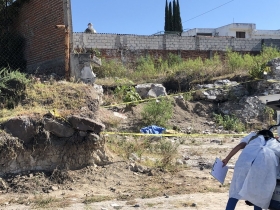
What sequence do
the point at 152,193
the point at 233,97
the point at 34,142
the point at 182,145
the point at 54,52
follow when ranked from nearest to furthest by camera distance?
the point at 152,193, the point at 34,142, the point at 182,145, the point at 54,52, the point at 233,97

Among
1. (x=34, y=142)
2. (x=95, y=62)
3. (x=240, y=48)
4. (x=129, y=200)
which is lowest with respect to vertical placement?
(x=129, y=200)

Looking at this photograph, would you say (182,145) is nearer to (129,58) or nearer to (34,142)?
(34,142)

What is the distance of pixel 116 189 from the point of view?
6258 millimetres

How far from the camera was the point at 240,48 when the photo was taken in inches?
945

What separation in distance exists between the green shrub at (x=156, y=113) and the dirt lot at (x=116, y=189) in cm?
400

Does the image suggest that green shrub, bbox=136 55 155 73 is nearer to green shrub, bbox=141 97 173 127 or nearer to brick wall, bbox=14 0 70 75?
green shrub, bbox=141 97 173 127

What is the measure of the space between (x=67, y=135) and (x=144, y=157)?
1718 millimetres

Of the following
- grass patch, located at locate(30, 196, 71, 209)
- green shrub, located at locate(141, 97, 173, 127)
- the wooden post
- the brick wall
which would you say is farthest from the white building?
grass patch, located at locate(30, 196, 71, 209)

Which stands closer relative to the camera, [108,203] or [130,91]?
[108,203]

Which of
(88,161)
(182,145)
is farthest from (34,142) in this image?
(182,145)

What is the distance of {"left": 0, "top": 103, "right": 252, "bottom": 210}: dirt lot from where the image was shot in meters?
5.52

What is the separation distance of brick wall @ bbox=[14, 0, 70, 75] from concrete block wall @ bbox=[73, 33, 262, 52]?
589 centimetres

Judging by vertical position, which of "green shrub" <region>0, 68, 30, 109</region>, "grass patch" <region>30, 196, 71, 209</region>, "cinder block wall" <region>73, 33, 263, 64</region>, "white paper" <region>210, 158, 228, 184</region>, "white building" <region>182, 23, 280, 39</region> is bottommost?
"grass patch" <region>30, 196, 71, 209</region>

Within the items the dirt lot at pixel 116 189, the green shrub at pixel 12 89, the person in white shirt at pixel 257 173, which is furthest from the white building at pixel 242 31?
the person in white shirt at pixel 257 173
